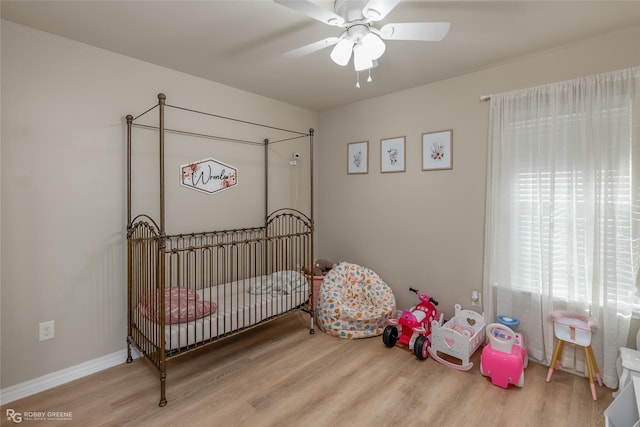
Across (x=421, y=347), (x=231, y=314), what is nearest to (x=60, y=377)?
(x=231, y=314)

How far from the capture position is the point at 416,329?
2.69 metres

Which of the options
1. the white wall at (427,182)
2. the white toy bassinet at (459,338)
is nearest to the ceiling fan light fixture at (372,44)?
the white wall at (427,182)

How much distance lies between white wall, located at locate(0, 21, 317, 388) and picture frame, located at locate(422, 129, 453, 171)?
8.06 feet

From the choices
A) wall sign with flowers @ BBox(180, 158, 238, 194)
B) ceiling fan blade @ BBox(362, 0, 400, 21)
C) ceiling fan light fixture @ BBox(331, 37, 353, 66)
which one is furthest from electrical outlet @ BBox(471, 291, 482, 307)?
wall sign with flowers @ BBox(180, 158, 238, 194)

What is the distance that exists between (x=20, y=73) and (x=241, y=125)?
67.4 inches

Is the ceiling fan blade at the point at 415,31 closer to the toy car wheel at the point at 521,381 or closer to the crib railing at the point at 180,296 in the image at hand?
the crib railing at the point at 180,296

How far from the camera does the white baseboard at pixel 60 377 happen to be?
6.68ft

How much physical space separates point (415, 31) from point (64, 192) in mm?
2555

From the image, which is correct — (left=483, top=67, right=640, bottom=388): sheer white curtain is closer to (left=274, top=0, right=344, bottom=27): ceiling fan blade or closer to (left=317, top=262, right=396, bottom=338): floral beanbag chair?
(left=317, top=262, right=396, bottom=338): floral beanbag chair

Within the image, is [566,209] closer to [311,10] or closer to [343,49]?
[343,49]

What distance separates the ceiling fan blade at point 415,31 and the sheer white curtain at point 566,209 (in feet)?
4.64

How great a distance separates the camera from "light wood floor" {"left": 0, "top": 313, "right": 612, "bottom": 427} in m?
1.89

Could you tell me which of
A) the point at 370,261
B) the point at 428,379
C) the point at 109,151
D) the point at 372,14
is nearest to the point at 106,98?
the point at 109,151

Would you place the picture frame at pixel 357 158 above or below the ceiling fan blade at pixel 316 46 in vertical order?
below
